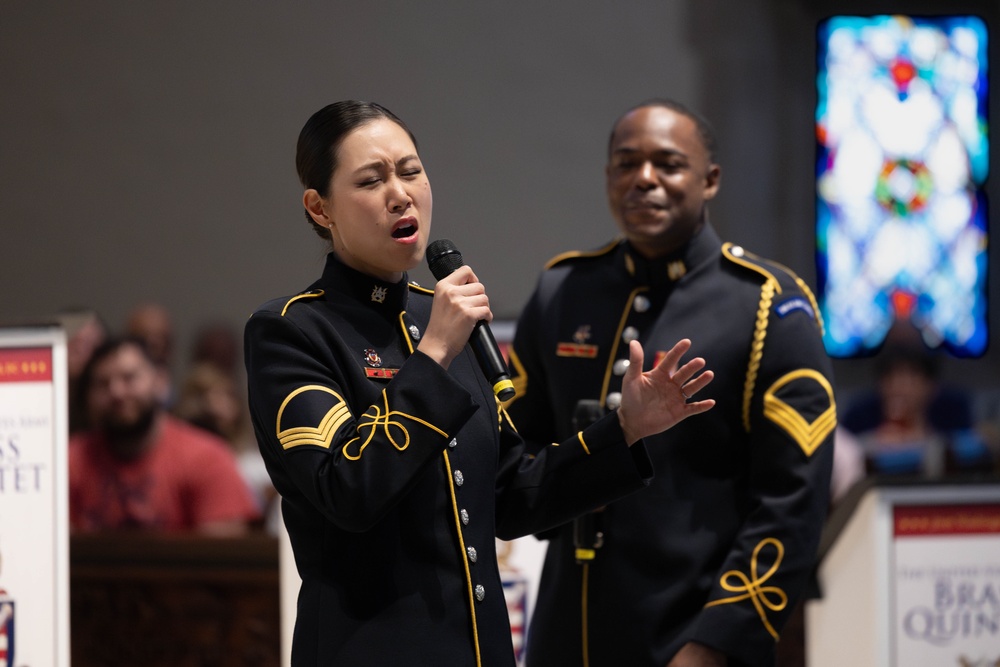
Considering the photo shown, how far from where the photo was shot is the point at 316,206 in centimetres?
153

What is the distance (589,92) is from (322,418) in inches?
207

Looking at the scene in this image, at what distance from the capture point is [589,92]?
6445 millimetres

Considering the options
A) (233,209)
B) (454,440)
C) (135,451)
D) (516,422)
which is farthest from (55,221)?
(454,440)

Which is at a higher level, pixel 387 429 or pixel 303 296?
pixel 303 296

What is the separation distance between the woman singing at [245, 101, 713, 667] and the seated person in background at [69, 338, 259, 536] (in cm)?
355

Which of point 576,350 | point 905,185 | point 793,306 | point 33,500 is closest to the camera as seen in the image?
point 793,306

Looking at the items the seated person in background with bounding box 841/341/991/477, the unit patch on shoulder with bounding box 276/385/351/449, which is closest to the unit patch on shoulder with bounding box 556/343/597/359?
the unit patch on shoulder with bounding box 276/385/351/449

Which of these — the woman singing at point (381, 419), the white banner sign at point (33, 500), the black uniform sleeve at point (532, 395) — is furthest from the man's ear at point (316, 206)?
the white banner sign at point (33, 500)

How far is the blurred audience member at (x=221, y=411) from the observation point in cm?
581

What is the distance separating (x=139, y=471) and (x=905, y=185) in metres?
4.08

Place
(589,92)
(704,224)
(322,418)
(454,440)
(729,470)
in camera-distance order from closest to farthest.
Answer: (322,418) < (454,440) < (729,470) < (704,224) < (589,92)

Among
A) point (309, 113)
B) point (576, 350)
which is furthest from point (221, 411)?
point (576, 350)

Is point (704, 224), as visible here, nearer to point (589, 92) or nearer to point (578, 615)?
point (578, 615)

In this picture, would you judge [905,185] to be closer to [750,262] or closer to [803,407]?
[750,262]
